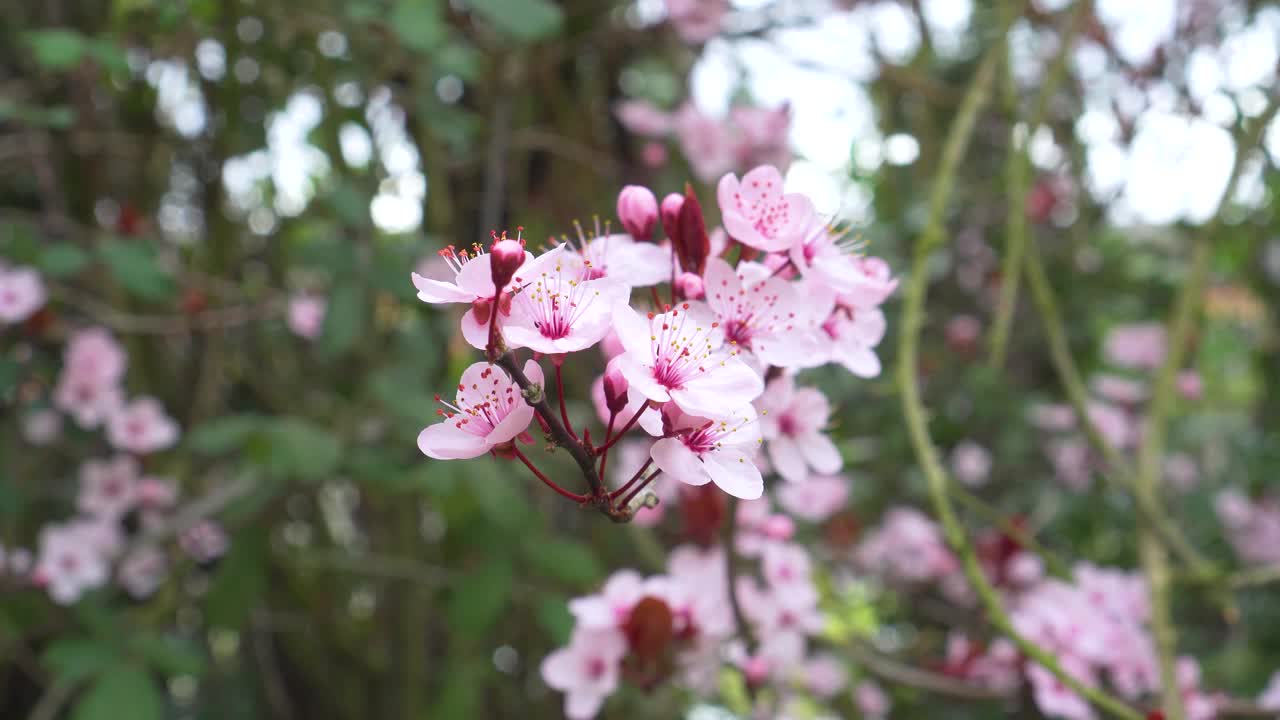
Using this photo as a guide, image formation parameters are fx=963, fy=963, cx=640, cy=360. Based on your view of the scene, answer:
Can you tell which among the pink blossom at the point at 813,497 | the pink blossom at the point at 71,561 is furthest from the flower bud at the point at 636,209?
the pink blossom at the point at 71,561

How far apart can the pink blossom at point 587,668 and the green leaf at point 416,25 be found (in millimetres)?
869

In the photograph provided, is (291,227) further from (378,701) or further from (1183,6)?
(1183,6)

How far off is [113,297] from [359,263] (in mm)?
640

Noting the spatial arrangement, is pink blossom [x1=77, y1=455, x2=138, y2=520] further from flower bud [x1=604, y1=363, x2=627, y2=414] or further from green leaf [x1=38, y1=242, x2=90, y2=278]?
flower bud [x1=604, y1=363, x2=627, y2=414]

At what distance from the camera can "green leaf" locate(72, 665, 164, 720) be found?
1.36 metres

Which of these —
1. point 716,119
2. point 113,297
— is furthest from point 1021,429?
point 113,297

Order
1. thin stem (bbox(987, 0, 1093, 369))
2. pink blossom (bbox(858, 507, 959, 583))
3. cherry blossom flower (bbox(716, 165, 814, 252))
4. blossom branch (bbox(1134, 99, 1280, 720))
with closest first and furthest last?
cherry blossom flower (bbox(716, 165, 814, 252)) → blossom branch (bbox(1134, 99, 1280, 720)) → thin stem (bbox(987, 0, 1093, 369)) → pink blossom (bbox(858, 507, 959, 583))

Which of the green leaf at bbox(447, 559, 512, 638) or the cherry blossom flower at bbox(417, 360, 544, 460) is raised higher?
the cherry blossom flower at bbox(417, 360, 544, 460)

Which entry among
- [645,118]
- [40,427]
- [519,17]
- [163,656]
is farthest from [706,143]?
[40,427]

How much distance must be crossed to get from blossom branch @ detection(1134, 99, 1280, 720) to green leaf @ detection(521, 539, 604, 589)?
27.6 inches

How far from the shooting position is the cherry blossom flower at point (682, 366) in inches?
20.1

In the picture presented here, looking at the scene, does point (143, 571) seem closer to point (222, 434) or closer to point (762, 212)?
point (222, 434)

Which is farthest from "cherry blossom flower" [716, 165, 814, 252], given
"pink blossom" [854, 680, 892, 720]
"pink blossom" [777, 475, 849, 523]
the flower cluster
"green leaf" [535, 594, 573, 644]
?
"pink blossom" [854, 680, 892, 720]

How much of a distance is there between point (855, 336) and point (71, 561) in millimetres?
1409
